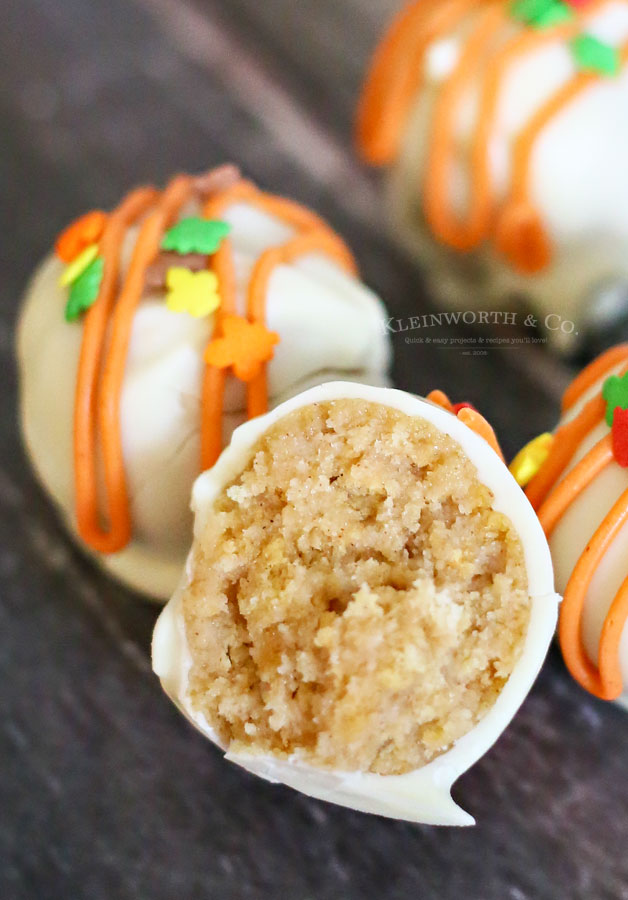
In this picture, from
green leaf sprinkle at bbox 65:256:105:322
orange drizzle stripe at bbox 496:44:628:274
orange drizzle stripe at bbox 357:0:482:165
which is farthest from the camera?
orange drizzle stripe at bbox 357:0:482:165

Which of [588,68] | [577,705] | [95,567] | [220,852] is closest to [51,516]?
[95,567]

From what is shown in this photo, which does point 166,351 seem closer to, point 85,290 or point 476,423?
point 85,290

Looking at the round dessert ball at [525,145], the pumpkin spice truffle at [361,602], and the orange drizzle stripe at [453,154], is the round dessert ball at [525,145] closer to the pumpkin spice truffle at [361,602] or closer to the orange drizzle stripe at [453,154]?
the orange drizzle stripe at [453,154]

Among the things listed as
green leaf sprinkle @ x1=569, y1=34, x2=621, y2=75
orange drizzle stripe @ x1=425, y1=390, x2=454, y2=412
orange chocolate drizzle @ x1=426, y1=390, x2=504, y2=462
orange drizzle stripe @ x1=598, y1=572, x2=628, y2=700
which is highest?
green leaf sprinkle @ x1=569, y1=34, x2=621, y2=75

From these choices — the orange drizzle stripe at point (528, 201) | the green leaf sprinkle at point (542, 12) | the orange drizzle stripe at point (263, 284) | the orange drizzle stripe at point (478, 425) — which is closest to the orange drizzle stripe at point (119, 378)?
the orange drizzle stripe at point (263, 284)

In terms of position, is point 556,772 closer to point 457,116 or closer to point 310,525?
point 310,525

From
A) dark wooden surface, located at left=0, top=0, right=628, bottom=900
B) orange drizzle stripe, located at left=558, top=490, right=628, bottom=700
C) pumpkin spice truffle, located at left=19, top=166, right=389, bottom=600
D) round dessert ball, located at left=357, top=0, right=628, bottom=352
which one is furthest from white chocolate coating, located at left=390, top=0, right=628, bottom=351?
orange drizzle stripe, located at left=558, top=490, right=628, bottom=700

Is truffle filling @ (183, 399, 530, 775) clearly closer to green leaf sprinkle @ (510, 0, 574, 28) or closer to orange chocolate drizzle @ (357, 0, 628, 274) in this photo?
orange chocolate drizzle @ (357, 0, 628, 274)
